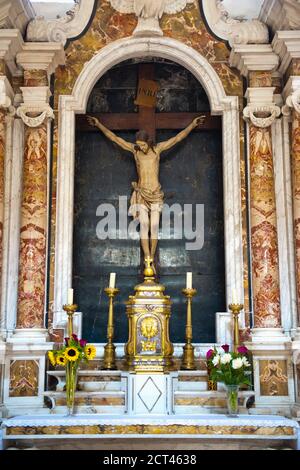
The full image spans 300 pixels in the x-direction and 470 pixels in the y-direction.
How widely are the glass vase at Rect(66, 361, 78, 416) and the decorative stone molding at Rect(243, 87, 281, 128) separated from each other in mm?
3855

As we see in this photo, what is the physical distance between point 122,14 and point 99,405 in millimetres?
5190

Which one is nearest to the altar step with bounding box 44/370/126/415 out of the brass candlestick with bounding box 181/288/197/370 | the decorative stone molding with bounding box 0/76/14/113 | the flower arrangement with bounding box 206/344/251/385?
the brass candlestick with bounding box 181/288/197/370

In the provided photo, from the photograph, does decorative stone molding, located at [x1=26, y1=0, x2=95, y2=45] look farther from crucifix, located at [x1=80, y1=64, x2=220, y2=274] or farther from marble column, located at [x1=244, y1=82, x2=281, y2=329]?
marble column, located at [x1=244, y1=82, x2=281, y2=329]

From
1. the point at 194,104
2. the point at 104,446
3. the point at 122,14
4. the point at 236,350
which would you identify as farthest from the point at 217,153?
the point at 104,446

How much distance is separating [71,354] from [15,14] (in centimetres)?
433

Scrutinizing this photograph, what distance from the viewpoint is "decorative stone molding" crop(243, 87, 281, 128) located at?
859 cm

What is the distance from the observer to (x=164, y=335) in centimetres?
732

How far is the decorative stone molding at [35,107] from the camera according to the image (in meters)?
8.52

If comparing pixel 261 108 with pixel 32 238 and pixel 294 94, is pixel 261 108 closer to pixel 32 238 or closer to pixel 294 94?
pixel 294 94

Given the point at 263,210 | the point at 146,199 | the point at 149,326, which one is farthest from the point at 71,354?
the point at 263,210

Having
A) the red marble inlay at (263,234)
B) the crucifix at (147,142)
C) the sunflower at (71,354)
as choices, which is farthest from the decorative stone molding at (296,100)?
the sunflower at (71,354)

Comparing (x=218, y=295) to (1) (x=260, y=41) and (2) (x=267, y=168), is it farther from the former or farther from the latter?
(1) (x=260, y=41)

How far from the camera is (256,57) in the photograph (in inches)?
344

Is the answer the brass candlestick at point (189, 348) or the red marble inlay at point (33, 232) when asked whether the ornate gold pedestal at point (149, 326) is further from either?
the red marble inlay at point (33, 232)
